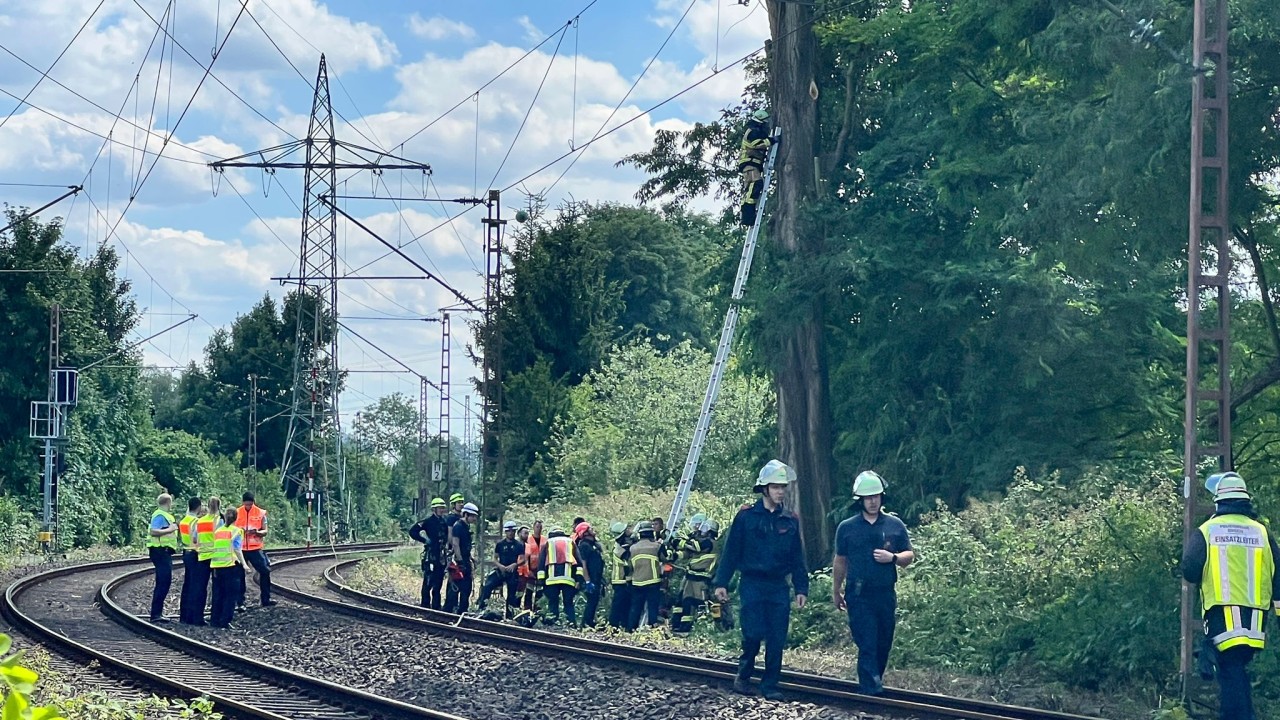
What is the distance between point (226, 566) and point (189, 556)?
562 mm

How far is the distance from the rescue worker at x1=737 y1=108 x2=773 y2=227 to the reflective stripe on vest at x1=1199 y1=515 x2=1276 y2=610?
17151 millimetres

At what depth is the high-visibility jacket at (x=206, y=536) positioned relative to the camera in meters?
21.7

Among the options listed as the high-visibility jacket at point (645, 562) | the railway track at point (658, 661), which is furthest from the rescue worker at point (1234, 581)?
the high-visibility jacket at point (645, 562)

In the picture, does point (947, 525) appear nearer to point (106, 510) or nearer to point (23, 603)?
point (23, 603)

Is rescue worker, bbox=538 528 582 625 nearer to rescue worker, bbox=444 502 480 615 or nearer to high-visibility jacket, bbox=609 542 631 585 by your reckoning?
high-visibility jacket, bbox=609 542 631 585

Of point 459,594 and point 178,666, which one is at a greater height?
point 459,594

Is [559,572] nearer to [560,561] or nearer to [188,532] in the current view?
[560,561]

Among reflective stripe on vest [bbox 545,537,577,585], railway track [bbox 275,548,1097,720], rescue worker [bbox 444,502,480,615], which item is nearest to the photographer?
railway track [bbox 275,548,1097,720]

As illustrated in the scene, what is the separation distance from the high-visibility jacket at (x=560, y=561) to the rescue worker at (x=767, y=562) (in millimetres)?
9539

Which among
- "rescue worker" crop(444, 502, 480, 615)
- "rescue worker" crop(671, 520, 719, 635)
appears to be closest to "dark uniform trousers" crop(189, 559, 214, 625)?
"rescue worker" crop(444, 502, 480, 615)

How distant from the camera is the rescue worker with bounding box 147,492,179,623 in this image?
22484 mm

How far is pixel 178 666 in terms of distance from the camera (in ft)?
56.6

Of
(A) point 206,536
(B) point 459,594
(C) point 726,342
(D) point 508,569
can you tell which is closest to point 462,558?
(D) point 508,569

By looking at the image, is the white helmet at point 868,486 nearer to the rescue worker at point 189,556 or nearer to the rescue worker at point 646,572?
the rescue worker at point 646,572
